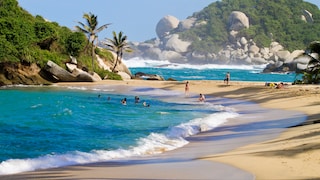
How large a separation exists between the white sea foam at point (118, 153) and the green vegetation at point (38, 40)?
34.0 meters

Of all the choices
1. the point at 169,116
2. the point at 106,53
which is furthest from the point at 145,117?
the point at 106,53

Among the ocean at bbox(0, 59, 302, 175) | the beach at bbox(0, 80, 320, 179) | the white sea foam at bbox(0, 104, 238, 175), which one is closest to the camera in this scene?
the beach at bbox(0, 80, 320, 179)

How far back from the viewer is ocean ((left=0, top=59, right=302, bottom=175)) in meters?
15.2

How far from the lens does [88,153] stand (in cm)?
1541

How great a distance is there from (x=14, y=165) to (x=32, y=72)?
4072cm

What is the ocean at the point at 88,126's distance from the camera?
597 inches

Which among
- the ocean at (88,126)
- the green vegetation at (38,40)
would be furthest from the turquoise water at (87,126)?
the green vegetation at (38,40)

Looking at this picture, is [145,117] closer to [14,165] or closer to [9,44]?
[14,165]

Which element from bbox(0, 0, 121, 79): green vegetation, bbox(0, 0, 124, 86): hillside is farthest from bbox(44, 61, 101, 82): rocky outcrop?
bbox(0, 0, 121, 79): green vegetation

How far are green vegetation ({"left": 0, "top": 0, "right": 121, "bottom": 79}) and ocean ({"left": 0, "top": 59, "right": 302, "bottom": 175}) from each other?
32.3 ft

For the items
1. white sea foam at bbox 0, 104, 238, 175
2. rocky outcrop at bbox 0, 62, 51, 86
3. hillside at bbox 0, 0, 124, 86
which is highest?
hillside at bbox 0, 0, 124, 86

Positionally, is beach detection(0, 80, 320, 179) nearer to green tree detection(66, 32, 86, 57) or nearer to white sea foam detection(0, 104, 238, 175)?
white sea foam detection(0, 104, 238, 175)

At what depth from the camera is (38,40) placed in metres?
55.2

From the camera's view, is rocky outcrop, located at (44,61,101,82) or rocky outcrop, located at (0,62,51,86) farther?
rocky outcrop, located at (44,61,101,82)
